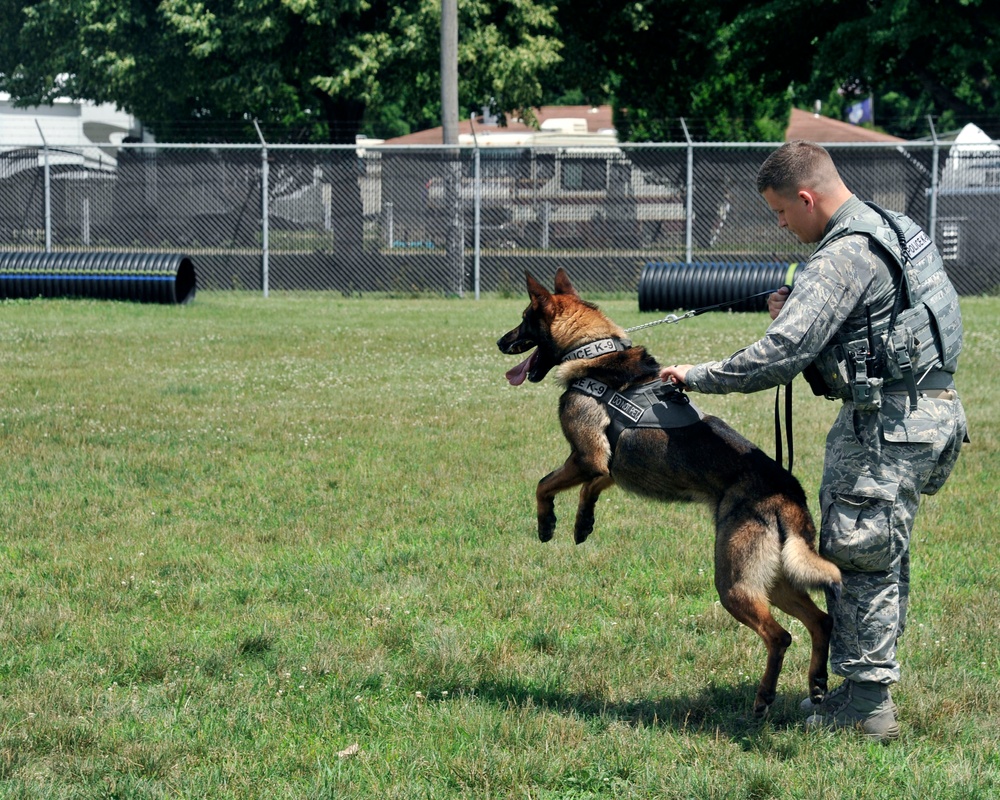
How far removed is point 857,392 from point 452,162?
17.9 m

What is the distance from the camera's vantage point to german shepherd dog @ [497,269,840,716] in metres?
3.77

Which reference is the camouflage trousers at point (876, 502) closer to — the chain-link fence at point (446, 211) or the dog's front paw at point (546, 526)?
the dog's front paw at point (546, 526)

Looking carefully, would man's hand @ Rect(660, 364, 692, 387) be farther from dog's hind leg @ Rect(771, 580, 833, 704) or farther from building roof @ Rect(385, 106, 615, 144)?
building roof @ Rect(385, 106, 615, 144)

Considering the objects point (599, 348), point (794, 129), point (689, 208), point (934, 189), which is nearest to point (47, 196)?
point (689, 208)

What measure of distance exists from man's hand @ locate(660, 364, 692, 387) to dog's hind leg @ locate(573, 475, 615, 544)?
2.80 feet

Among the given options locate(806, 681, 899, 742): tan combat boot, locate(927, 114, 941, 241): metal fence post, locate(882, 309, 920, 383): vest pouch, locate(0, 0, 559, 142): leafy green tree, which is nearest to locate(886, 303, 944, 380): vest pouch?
locate(882, 309, 920, 383): vest pouch

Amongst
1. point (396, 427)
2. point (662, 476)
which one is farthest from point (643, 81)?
point (662, 476)

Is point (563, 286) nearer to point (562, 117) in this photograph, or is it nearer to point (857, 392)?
point (857, 392)

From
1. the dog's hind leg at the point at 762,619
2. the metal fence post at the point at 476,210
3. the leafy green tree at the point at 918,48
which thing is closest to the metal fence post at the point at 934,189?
the leafy green tree at the point at 918,48

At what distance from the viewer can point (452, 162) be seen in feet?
68.4

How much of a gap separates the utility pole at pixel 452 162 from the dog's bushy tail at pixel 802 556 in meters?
17.3

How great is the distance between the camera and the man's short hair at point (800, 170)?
12.1 feet

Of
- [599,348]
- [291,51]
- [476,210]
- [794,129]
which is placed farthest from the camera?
[794,129]

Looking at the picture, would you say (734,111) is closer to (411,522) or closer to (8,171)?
(8,171)
